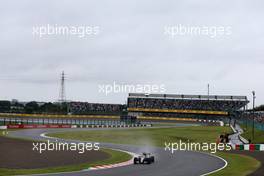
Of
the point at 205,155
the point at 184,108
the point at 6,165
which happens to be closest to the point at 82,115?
the point at 184,108

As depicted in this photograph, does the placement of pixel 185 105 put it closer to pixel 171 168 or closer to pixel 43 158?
pixel 43 158

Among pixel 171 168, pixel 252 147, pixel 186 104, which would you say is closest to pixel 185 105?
pixel 186 104

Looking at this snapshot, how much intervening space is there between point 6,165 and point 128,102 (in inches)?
4761

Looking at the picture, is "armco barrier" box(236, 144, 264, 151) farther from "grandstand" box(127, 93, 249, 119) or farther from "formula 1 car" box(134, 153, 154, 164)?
"grandstand" box(127, 93, 249, 119)

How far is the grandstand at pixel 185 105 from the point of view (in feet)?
463

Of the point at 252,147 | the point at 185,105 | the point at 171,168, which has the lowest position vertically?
the point at 252,147

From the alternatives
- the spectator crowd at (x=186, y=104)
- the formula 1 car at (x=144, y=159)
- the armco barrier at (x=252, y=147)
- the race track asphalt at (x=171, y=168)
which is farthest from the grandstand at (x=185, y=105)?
the formula 1 car at (x=144, y=159)

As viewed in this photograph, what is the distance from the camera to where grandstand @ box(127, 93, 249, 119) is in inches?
5556

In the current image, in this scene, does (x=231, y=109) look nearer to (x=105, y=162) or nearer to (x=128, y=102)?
(x=128, y=102)

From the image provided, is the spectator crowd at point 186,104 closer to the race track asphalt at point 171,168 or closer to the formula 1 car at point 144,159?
the race track asphalt at point 171,168

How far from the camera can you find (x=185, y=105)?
477ft

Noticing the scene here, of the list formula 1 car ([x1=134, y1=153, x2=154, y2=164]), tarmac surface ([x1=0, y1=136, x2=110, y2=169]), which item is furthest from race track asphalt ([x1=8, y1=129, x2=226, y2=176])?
tarmac surface ([x1=0, y1=136, x2=110, y2=169])

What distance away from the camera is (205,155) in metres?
41.6

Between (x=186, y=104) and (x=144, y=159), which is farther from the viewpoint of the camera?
(x=186, y=104)
